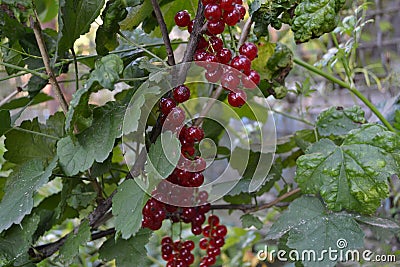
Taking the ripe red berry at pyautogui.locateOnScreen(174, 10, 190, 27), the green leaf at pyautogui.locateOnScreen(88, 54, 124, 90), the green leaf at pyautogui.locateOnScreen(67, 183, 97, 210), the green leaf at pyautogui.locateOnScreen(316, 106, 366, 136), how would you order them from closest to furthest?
1. the green leaf at pyautogui.locateOnScreen(88, 54, 124, 90)
2. the ripe red berry at pyautogui.locateOnScreen(174, 10, 190, 27)
3. the green leaf at pyautogui.locateOnScreen(67, 183, 97, 210)
4. the green leaf at pyautogui.locateOnScreen(316, 106, 366, 136)

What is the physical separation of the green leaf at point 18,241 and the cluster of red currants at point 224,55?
1.03 feet

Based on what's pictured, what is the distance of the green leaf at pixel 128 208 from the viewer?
0.52m

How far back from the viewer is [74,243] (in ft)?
1.98

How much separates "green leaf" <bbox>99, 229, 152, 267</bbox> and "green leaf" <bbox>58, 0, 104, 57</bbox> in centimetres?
27

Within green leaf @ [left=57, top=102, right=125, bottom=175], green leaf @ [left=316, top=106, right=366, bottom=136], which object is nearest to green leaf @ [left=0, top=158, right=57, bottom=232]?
green leaf @ [left=57, top=102, right=125, bottom=175]

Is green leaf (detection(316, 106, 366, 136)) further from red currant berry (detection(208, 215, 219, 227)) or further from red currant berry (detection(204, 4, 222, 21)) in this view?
red currant berry (detection(204, 4, 222, 21))

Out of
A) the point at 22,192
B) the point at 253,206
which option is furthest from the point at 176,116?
the point at 253,206

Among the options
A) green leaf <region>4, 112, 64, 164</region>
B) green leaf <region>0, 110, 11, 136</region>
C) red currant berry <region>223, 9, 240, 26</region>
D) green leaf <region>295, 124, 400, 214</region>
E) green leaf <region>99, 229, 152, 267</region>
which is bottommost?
green leaf <region>99, 229, 152, 267</region>

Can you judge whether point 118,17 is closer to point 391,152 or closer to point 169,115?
point 169,115

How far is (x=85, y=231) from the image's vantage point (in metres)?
0.60

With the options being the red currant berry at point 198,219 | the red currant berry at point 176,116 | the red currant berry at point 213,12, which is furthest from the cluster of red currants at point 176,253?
the red currant berry at point 213,12

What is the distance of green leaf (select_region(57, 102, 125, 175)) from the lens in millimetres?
542

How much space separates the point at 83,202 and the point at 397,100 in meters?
0.64

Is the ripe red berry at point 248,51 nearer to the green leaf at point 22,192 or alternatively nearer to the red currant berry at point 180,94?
the red currant berry at point 180,94
